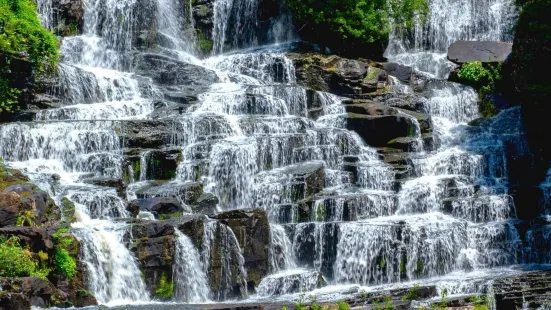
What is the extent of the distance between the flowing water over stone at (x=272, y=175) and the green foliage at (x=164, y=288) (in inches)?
8.2

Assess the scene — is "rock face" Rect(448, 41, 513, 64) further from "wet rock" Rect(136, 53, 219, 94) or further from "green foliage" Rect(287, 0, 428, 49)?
"wet rock" Rect(136, 53, 219, 94)

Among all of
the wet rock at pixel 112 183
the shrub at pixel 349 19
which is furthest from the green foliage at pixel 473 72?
the wet rock at pixel 112 183

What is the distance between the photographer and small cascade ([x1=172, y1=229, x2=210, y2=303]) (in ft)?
68.0

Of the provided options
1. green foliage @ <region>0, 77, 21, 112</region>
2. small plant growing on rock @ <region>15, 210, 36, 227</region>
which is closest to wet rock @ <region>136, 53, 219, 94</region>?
green foliage @ <region>0, 77, 21, 112</region>

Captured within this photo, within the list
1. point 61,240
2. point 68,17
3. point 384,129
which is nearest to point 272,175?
point 384,129

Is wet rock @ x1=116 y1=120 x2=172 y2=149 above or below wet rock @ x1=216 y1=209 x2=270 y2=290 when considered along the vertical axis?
above

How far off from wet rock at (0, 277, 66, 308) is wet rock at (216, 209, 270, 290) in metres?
6.03

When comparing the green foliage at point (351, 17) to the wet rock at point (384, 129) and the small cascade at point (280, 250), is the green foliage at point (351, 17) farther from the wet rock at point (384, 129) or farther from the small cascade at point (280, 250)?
the small cascade at point (280, 250)

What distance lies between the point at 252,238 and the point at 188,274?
2.42 meters

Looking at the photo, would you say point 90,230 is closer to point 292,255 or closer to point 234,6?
point 292,255

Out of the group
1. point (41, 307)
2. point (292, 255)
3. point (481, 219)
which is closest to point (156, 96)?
point (292, 255)

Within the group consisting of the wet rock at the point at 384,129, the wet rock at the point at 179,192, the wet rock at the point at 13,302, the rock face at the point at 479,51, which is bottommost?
the wet rock at the point at 13,302

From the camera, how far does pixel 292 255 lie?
24.0 metres

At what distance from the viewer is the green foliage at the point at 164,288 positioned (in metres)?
20.4
